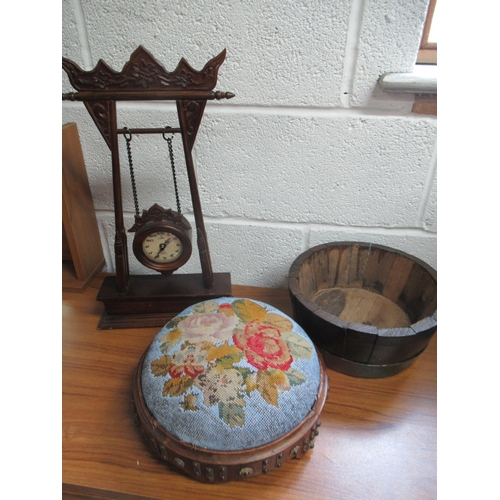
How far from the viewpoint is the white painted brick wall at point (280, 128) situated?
2.01 ft

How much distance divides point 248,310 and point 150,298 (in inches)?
9.0

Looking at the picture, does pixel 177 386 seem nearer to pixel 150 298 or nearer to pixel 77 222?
pixel 150 298

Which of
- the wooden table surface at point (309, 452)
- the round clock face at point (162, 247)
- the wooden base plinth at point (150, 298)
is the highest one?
the round clock face at point (162, 247)

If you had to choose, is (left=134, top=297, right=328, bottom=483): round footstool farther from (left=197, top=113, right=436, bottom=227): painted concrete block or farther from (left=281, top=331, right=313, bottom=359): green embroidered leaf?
(left=197, top=113, right=436, bottom=227): painted concrete block

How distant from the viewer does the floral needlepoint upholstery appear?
45 cm

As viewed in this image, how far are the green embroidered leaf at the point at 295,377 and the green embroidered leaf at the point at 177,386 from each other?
13cm

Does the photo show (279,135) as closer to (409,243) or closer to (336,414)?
(409,243)

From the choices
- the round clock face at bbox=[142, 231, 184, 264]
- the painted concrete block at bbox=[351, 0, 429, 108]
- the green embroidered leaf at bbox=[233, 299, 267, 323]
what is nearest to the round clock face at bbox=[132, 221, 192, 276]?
the round clock face at bbox=[142, 231, 184, 264]

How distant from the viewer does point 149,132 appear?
1.95ft

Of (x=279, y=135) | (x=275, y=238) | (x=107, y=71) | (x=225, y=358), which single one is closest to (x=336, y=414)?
(x=225, y=358)

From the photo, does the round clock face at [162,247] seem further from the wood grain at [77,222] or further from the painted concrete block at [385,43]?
the painted concrete block at [385,43]

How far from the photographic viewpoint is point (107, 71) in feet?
1.78

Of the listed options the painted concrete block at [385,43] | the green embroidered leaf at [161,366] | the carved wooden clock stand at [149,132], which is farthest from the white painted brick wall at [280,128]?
the green embroidered leaf at [161,366]

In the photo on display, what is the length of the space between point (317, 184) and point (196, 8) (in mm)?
383
